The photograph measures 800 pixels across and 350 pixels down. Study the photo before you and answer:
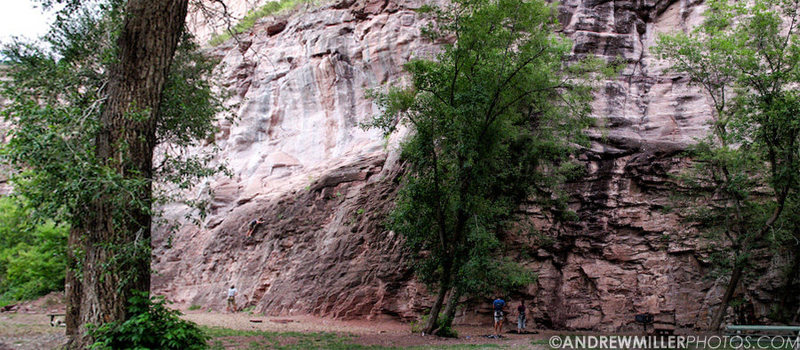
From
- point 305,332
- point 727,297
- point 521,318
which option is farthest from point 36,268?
point 727,297

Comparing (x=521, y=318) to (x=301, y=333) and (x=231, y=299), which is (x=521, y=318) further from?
(x=231, y=299)

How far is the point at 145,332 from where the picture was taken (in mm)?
7926

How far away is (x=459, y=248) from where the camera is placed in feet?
47.1

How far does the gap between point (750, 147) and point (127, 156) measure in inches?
640

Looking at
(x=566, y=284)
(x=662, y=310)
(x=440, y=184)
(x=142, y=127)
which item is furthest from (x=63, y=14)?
(x=662, y=310)

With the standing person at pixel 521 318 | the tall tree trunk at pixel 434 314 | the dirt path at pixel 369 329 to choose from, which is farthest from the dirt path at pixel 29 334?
the standing person at pixel 521 318

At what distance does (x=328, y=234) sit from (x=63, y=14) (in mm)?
12099

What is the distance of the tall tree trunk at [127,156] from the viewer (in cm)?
789

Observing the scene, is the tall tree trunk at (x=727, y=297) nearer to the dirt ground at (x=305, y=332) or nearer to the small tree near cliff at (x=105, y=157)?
the dirt ground at (x=305, y=332)

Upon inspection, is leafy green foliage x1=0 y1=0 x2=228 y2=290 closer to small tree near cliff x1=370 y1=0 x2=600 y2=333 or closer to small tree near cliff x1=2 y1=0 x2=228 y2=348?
small tree near cliff x1=2 y1=0 x2=228 y2=348

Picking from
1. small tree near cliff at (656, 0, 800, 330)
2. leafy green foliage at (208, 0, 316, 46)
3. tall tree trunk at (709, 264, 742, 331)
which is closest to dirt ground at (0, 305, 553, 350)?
tall tree trunk at (709, 264, 742, 331)

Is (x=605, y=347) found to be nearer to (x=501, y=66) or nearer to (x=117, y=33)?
(x=501, y=66)

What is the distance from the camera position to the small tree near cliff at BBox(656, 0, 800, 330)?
1428cm

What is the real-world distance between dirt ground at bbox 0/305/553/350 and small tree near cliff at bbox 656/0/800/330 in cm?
635
